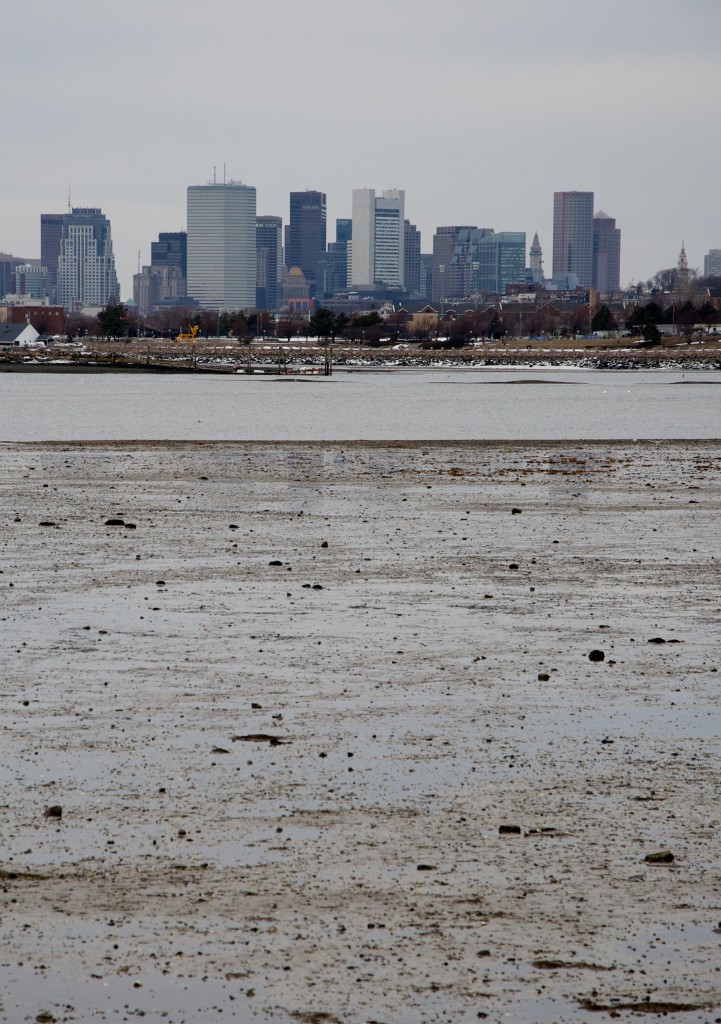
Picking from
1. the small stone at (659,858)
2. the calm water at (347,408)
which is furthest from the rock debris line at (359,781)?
the calm water at (347,408)

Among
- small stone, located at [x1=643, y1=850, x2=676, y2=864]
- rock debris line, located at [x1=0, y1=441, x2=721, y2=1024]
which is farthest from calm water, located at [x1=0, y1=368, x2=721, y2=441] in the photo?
small stone, located at [x1=643, y1=850, x2=676, y2=864]

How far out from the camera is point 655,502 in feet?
99.3

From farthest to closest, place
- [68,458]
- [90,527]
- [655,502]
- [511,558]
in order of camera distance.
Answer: [68,458] → [655,502] → [90,527] → [511,558]

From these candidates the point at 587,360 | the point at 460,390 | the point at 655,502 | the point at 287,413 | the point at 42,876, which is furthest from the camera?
the point at 587,360

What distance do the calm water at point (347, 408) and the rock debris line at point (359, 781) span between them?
3395 centimetres

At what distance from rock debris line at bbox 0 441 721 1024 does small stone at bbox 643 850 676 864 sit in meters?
0.02

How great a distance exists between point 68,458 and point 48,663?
27687 mm

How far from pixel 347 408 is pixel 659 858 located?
73340 mm

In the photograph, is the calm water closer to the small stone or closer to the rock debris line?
the rock debris line

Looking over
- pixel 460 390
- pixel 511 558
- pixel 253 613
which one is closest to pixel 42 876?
pixel 253 613

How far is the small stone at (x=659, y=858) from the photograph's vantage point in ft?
29.7

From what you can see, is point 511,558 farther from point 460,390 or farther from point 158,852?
point 460,390

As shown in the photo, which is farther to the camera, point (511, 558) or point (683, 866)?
point (511, 558)

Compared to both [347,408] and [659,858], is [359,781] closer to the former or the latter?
[659,858]
